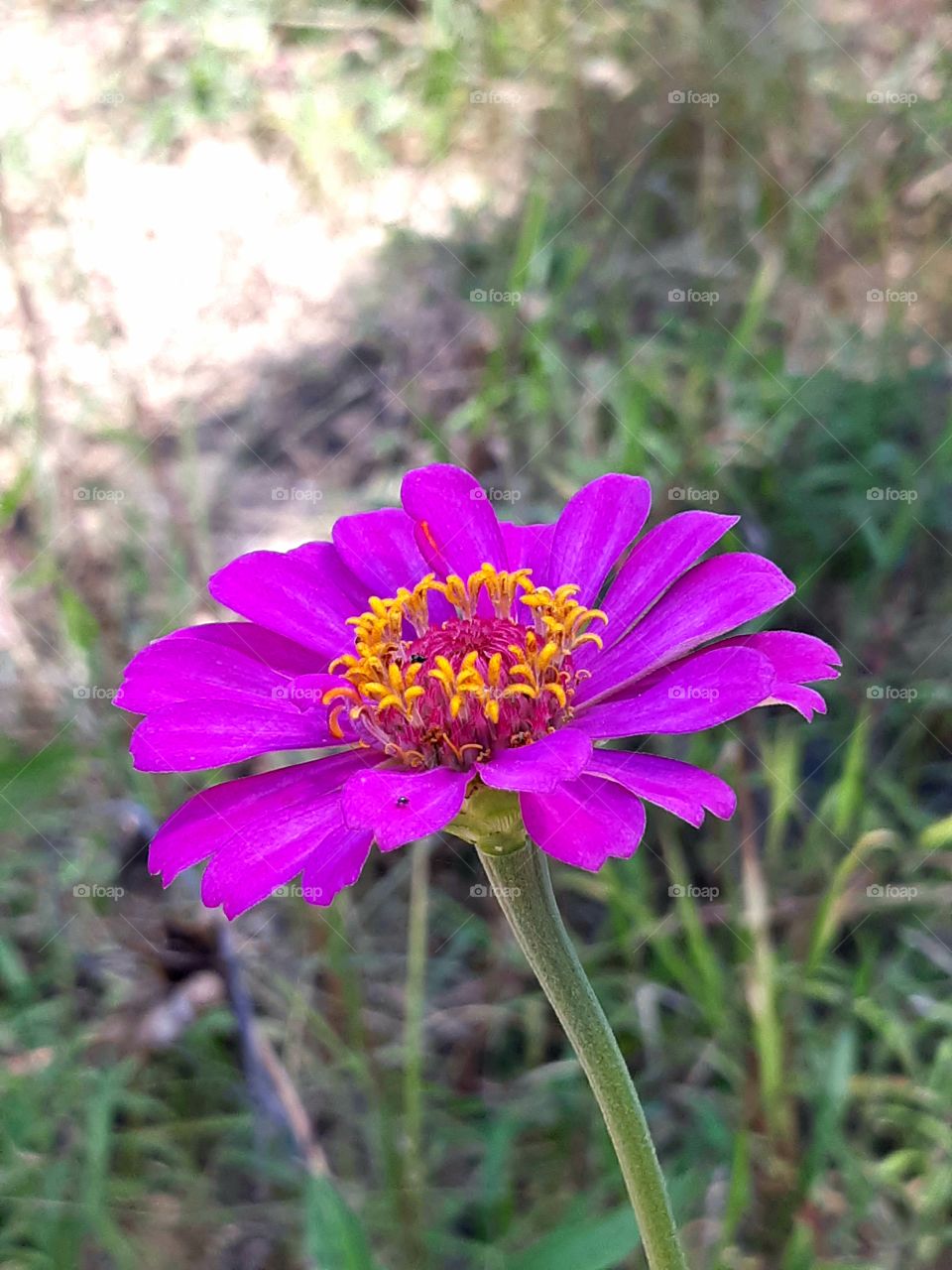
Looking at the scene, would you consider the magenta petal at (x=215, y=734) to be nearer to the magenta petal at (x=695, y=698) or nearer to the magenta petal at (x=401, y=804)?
the magenta petal at (x=401, y=804)

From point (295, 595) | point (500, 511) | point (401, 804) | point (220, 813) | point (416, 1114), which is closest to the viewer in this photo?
point (401, 804)

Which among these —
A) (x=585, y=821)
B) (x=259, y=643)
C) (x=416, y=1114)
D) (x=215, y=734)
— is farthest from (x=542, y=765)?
(x=416, y=1114)

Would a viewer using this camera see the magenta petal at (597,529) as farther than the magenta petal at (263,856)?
Yes

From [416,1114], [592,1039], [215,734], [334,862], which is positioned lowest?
[416,1114]

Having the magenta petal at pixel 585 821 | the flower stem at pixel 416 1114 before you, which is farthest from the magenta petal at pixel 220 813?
the flower stem at pixel 416 1114

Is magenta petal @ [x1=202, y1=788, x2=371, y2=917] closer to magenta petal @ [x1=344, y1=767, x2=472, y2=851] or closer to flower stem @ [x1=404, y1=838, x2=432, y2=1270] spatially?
magenta petal @ [x1=344, y1=767, x2=472, y2=851]

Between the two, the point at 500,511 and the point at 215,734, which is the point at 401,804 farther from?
the point at 500,511

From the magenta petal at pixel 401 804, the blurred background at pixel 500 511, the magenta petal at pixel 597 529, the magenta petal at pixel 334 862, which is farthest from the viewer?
the blurred background at pixel 500 511
